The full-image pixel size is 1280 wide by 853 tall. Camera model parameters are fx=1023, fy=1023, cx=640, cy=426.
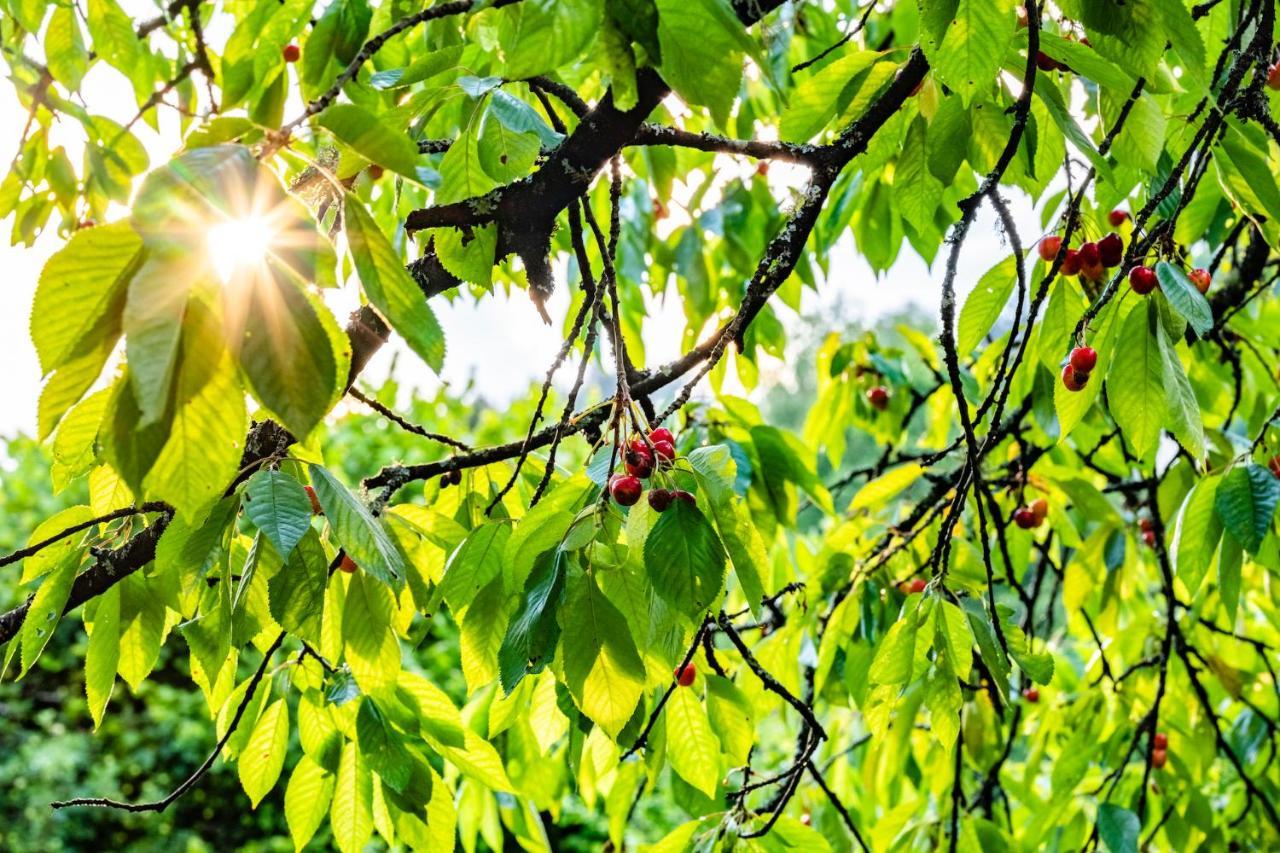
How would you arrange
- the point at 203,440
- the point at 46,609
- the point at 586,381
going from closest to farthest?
1. the point at 203,440
2. the point at 46,609
3. the point at 586,381

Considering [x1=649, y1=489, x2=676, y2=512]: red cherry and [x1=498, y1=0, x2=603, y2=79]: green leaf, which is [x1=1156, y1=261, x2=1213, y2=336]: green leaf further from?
[x1=498, y1=0, x2=603, y2=79]: green leaf

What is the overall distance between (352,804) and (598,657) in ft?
1.85

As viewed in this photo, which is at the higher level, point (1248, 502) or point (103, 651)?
point (103, 651)

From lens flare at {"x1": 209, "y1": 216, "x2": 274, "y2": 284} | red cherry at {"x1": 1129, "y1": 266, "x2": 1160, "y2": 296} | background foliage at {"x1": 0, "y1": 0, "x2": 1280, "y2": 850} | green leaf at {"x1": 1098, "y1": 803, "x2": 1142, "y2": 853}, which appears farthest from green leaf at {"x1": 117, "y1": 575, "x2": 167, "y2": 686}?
green leaf at {"x1": 1098, "y1": 803, "x2": 1142, "y2": 853}

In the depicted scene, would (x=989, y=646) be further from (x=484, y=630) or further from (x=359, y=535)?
(x=359, y=535)

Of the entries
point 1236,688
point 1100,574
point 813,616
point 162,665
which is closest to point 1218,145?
point 813,616

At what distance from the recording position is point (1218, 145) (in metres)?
1.01

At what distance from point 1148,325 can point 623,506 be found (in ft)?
1.71

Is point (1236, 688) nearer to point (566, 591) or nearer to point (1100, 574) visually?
point (1100, 574)

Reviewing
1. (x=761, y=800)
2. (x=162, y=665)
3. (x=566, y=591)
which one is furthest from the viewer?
(x=162, y=665)

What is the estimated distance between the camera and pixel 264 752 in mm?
1240

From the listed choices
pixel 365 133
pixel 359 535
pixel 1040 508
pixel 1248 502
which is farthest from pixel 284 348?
pixel 1040 508

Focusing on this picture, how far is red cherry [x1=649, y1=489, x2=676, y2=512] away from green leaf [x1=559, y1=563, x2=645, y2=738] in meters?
0.08

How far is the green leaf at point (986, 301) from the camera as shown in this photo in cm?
124
